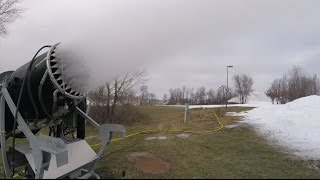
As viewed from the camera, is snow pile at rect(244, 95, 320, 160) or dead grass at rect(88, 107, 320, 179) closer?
dead grass at rect(88, 107, 320, 179)

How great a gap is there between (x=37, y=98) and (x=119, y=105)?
23916 mm

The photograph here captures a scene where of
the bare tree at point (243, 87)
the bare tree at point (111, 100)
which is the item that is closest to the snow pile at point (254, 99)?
the bare tree at point (243, 87)

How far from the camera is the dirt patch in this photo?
800 cm

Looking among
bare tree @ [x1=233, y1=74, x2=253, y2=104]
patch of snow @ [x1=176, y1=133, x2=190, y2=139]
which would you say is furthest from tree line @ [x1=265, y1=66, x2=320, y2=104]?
patch of snow @ [x1=176, y1=133, x2=190, y2=139]

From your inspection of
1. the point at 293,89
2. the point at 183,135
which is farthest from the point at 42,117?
the point at 293,89

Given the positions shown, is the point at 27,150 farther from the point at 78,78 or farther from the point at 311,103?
the point at 311,103

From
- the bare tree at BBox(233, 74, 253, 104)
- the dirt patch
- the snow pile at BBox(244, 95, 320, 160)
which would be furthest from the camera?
the bare tree at BBox(233, 74, 253, 104)

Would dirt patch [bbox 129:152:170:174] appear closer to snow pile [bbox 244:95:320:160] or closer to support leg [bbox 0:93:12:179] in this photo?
A: support leg [bbox 0:93:12:179]

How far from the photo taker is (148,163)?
918 cm

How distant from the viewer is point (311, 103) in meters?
28.0

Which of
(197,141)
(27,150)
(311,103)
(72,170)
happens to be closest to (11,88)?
(27,150)

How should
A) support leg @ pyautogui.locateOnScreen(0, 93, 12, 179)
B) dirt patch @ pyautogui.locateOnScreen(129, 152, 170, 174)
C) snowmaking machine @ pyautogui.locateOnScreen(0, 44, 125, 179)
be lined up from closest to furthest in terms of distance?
snowmaking machine @ pyautogui.locateOnScreen(0, 44, 125, 179) → support leg @ pyautogui.locateOnScreen(0, 93, 12, 179) → dirt patch @ pyautogui.locateOnScreen(129, 152, 170, 174)

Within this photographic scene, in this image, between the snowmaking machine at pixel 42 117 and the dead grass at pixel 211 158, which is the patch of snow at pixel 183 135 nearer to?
the dead grass at pixel 211 158

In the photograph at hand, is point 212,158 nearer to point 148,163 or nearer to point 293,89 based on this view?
point 148,163
